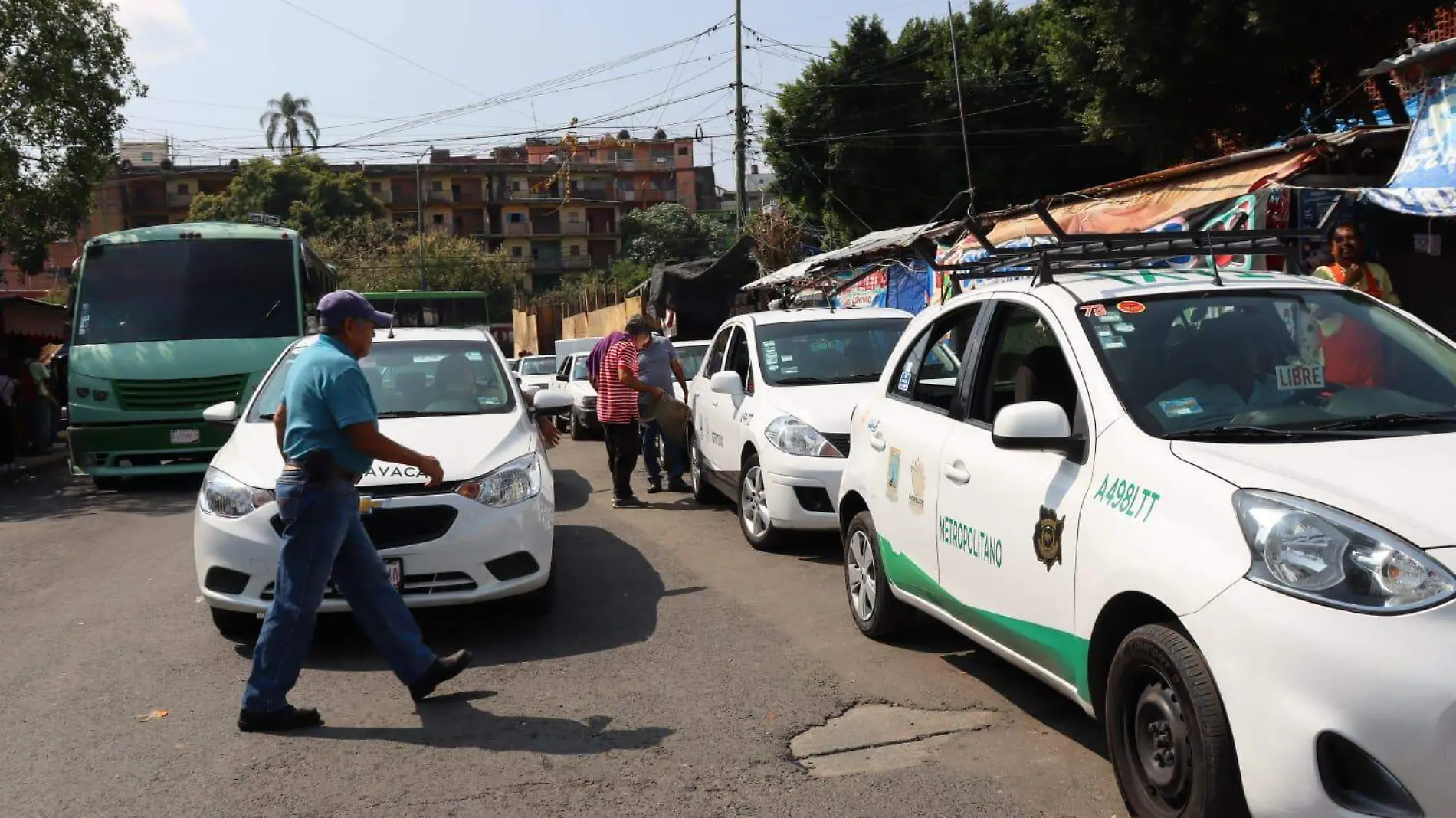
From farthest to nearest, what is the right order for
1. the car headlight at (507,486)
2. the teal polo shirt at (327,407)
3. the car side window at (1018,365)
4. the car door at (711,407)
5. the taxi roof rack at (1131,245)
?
the car door at (711,407) → the car headlight at (507,486) → the teal polo shirt at (327,407) → the taxi roof rack at (1131,245) → the car side window at (1018,365)

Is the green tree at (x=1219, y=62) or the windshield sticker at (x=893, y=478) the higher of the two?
the green tree at (x=1219, y=62)

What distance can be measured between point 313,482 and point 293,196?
254 ft

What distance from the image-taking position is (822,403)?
27.7 ft

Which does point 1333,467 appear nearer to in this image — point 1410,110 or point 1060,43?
point 1410,110

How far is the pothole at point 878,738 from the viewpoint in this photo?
433 cm

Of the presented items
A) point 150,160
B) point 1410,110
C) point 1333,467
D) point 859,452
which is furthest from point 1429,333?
point 150,160

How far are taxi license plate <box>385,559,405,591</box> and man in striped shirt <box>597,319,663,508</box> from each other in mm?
4946

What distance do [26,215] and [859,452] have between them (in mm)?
16101

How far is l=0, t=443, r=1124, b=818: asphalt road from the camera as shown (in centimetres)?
409

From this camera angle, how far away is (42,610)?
7.38 meters

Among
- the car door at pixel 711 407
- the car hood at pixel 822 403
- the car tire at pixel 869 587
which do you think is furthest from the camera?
the car door at pixel 711 407

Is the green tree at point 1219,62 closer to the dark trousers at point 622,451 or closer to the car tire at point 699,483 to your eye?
the car tire at point 699,483

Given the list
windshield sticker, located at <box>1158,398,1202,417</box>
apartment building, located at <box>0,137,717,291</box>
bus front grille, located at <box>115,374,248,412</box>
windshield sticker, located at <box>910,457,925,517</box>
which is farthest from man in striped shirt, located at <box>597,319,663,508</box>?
apartment building, located at <box>0,137,717,291</box>

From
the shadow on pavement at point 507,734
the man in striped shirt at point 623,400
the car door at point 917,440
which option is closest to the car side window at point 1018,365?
the car door at point 917,440
